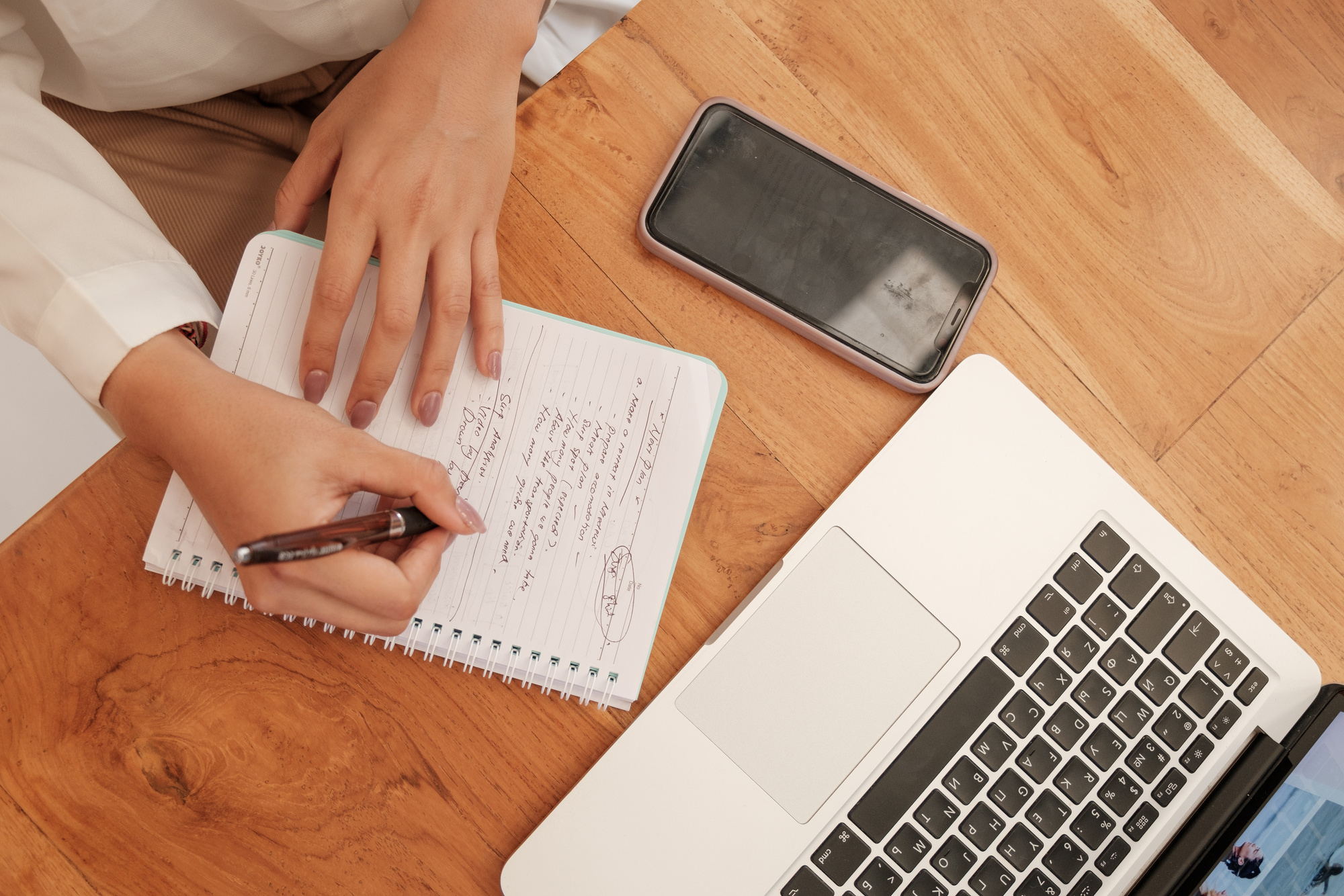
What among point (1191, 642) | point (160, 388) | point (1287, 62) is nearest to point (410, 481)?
point (160, 388)

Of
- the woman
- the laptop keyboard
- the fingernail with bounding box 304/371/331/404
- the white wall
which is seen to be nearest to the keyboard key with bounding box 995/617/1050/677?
the laptop keyboard

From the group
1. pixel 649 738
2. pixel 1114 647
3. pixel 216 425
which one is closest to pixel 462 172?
pixel 216 425

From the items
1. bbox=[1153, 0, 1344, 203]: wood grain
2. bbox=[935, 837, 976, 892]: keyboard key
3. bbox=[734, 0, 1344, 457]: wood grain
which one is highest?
bbox=[1153, 0, 1344, 203]: wood grain

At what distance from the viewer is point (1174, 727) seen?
0.44m

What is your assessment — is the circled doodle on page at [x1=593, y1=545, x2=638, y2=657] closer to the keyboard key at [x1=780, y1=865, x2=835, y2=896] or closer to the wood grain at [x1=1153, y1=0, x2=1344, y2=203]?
the keyboard key at [x1=780, y1=865, x2=835, y2=896]

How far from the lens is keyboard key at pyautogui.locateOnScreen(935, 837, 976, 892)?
41cm

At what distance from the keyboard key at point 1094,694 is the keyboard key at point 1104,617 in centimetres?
2

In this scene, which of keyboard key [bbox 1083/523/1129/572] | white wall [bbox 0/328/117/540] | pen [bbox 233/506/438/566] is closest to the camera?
pen [bbox 233/506/438/566]

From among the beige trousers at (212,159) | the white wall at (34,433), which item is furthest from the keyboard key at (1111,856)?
the white wall at (34,433)

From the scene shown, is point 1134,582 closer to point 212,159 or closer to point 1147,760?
point 1147,760

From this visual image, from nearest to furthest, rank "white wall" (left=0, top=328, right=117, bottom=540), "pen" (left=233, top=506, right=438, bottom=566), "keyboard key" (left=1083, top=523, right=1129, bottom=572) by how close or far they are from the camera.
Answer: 1. "pen" (left=233, top=506, right=438, bottom=566)
2. "keyboard key" (left=1083, top=523, right=1129, bottom=572)
3. "white wall" (left=0, top=328, right=117, bottom=540)

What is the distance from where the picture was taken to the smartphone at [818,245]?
18.1 inches

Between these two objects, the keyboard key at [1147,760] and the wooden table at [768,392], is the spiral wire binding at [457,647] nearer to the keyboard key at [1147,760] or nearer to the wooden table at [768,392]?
the wooden table at [768,392]

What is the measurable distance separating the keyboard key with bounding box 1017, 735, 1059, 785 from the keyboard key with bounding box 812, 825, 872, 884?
0.10 meters
